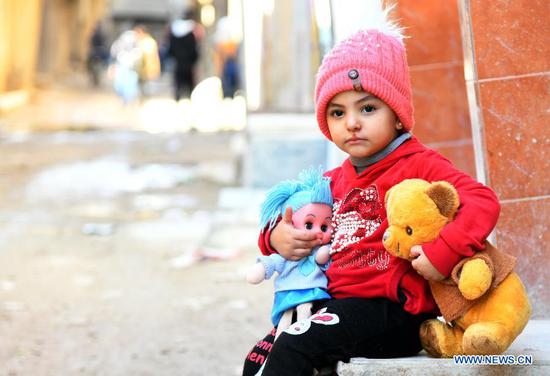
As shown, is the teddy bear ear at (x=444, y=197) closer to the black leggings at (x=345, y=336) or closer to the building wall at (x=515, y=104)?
the black leggings at (x=345, y=336)

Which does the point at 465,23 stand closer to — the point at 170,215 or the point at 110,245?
the point at 110,245

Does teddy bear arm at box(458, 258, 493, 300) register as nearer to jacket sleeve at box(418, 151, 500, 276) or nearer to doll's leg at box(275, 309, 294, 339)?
jacket sleeve at box(418, 151, 500, 276)

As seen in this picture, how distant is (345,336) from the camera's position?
263cm

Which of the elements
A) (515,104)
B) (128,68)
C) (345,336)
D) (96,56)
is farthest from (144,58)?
(345,336)

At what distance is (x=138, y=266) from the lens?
262 inches

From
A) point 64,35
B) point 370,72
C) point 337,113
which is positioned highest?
point 64,35

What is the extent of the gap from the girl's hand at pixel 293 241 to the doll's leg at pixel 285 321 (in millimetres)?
170

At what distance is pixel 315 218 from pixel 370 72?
509 millimetres

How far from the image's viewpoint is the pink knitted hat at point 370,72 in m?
2.75

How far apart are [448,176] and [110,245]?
5092mm

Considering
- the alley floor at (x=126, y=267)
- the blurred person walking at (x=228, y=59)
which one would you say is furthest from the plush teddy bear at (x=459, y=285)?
the blurred person walking at (x=228, y=59)

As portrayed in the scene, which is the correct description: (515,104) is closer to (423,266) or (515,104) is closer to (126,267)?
(423,266)

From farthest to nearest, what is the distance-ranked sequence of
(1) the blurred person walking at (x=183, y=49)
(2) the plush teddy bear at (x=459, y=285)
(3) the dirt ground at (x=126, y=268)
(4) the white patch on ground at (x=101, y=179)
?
(1) the blurred person walking at (x=183, y=49) → (4) the white patch on ground at (x=101, y=179) → (3) the dirt ground at (x=126, y=268) → (2) the plush teddy bear at (x=459, y=285)

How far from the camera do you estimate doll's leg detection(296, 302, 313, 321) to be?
284 centimetres
